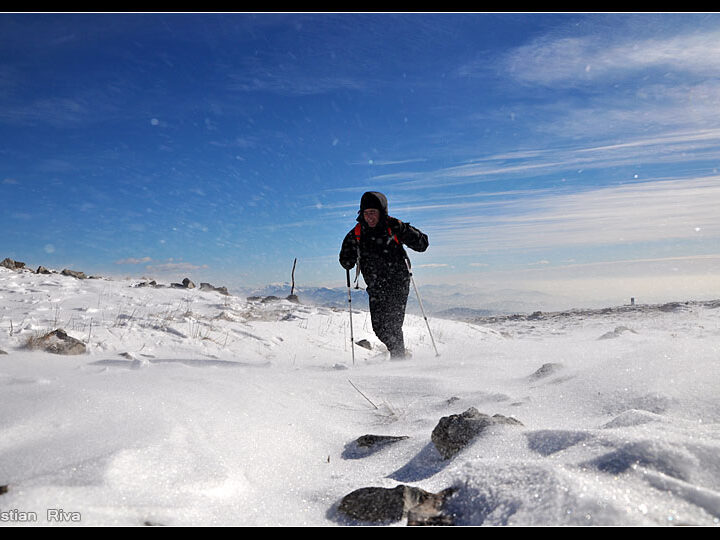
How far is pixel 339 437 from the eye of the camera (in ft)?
9.80

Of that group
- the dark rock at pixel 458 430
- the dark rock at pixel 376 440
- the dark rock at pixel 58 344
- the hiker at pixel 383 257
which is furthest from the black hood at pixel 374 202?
the dark rock at pixel 458 430

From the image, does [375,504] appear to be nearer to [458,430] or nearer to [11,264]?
[458,430]

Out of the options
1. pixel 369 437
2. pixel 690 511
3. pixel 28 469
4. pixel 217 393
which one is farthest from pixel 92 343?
pixel 690 511

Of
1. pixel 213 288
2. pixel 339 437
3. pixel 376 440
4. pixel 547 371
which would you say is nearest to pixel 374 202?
pixel 547 371

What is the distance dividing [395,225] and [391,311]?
54.1 inches

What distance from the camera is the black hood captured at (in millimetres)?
6859

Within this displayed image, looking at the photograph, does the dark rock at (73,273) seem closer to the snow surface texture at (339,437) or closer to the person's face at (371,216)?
the snow surface texture at (339,437)

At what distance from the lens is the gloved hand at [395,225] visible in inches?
273

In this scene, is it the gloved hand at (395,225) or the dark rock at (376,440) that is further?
the gloved hand at (395,225)

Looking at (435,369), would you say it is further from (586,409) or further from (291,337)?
(291,337)

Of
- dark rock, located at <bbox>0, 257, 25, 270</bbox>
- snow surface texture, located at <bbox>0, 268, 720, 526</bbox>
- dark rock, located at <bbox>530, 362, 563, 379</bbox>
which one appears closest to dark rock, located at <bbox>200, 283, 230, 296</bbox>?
dark rock, located at <bbox>0, 257, 25, 270</bbox>

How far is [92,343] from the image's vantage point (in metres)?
5.74

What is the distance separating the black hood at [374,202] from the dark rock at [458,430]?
15.6ft
